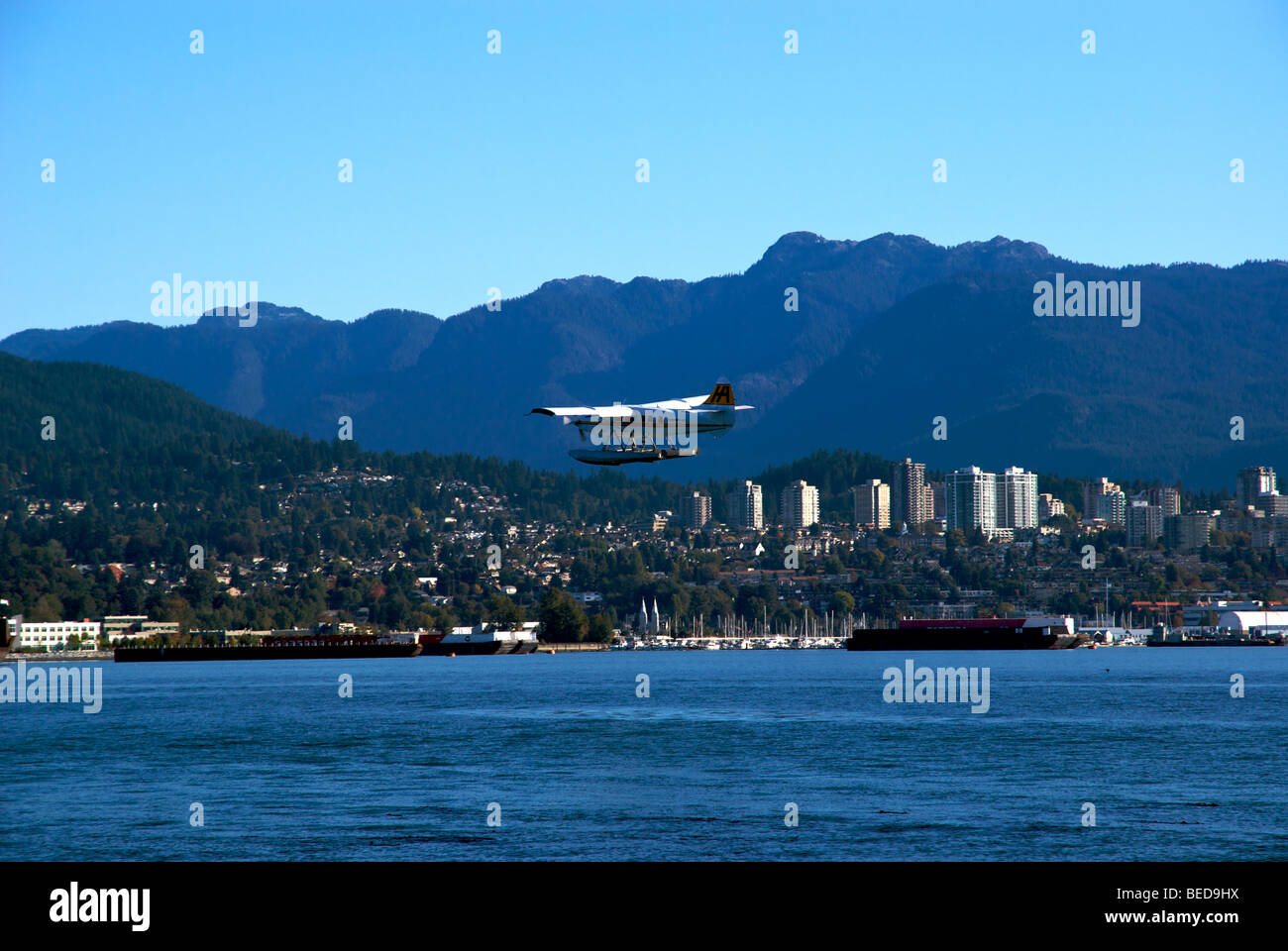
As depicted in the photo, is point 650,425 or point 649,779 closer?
point 649,779
